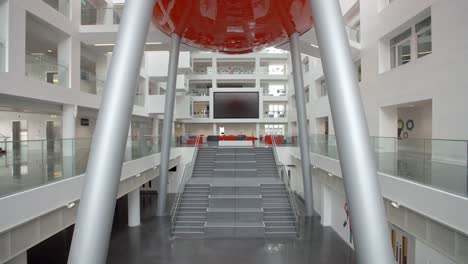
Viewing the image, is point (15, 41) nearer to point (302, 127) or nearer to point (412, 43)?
point (302, 127)

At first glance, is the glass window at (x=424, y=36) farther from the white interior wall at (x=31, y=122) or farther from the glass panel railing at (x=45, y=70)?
the white interior wall at (x=31, y=122)

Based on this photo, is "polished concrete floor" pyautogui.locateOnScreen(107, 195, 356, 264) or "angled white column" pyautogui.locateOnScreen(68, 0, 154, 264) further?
"polished concrete floor" pyautogui.locateOnScreen(107, 195, 356, 264)

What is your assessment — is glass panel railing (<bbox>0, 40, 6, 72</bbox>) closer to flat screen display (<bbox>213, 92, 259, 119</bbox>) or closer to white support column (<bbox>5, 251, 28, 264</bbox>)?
white support column (<bbox>5, 251, 28, 264</bbox>)

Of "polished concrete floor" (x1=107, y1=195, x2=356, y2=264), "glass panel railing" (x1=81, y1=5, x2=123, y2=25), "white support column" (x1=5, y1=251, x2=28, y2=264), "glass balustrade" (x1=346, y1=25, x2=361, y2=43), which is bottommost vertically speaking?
"polished concrete floor" (x1=107, y1=195, x2=356, y2=264)

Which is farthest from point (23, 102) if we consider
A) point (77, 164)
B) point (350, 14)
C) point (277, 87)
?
point (277, 87)

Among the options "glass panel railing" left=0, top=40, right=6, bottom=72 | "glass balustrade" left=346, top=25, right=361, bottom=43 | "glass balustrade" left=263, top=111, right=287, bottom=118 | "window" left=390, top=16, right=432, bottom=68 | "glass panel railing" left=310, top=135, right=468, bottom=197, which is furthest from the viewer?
"glass balustrade" left=263, top=111, right=287, bottom=118

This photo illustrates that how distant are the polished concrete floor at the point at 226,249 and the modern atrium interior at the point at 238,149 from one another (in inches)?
3.3

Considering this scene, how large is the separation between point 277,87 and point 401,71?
91.9ft

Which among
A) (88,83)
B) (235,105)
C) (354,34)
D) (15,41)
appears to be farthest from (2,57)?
(235,105)

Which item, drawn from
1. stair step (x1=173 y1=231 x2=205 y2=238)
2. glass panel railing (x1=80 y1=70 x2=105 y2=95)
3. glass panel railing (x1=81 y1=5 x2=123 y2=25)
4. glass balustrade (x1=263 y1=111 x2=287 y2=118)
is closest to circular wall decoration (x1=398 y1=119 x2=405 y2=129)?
stair step (x1=173 y1=231 x2=205 y2=238)

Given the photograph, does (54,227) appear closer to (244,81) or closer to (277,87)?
(244,81)

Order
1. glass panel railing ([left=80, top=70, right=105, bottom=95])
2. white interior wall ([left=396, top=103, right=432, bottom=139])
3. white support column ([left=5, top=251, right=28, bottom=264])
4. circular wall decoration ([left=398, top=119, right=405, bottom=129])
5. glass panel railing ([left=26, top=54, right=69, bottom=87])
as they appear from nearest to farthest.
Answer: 1. white support column ([left=5, top=251, right=28, bottom=264])
2. glass panel railing ([left=26, top=54, right=69, bottom=87])
3. white interior wall ([left=396, top=103, right=432, bottom=139])
4. glass panel railing ([left=80, top=70, right=105, bottom=95])
5. circular wall decoration ([left=398, top=119, right=405, bottom=129])

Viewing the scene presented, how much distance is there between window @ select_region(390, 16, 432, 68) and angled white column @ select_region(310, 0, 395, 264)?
8.53 m

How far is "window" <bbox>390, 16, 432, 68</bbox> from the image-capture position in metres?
10.5
